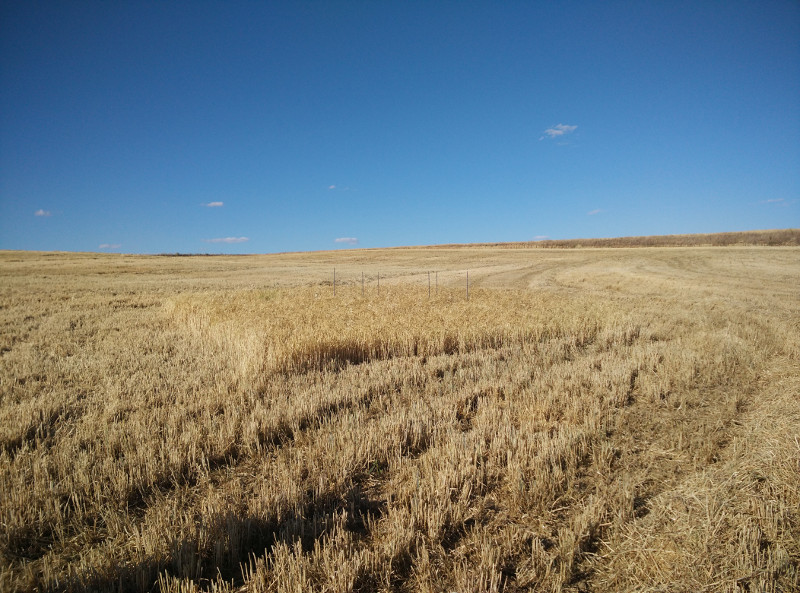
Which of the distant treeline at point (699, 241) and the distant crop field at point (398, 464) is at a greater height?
the distant treeline at point (699, 241)

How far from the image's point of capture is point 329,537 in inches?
125

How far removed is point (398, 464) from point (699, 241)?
10310 centimetres

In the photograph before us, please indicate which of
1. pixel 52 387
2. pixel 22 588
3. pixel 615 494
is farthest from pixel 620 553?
pixel 52 387

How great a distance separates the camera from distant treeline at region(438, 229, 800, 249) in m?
67.4

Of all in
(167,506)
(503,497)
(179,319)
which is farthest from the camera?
(179,319)

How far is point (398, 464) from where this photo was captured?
175 inches

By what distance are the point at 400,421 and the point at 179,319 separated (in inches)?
440

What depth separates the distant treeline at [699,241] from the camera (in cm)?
6744

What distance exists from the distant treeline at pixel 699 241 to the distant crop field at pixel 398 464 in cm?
8241

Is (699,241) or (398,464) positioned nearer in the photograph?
(398,464)

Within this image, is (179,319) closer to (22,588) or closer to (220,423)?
(220,423)

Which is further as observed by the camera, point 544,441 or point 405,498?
point 544,441

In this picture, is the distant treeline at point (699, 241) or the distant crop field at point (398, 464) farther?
the distant treeline at point (699, 241)

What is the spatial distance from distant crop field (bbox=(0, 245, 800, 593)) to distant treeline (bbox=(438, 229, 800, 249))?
82411 mm
